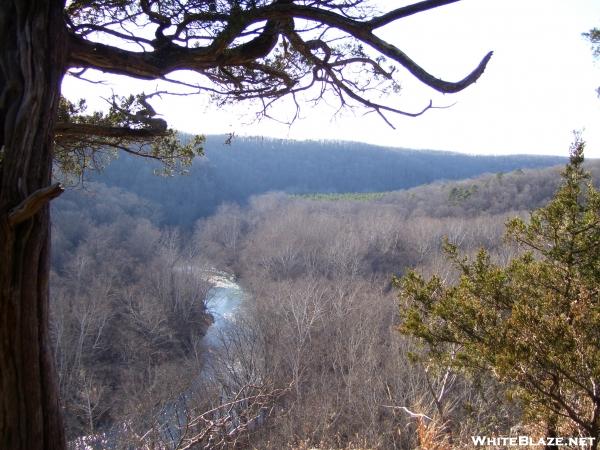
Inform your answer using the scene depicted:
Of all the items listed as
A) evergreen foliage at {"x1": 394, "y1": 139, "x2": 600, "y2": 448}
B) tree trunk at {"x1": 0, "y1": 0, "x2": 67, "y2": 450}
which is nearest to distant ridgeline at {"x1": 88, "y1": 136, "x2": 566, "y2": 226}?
evergreen foliage at {"x1": 394, "y1": 139, "x2": 600, "y2": 448}

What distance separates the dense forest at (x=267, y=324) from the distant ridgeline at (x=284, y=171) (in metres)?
2.32

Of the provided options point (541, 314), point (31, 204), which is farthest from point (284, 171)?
point (31, 204)

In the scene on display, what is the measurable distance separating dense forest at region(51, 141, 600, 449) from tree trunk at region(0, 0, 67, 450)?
115 inches

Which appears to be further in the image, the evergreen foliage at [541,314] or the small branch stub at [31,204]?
the evergreen foliage at [541,314]

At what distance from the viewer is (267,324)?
17641mm

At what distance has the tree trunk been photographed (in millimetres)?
1972

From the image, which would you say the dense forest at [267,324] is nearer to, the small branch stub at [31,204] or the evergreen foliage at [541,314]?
the evergreen foliage at [541,314]

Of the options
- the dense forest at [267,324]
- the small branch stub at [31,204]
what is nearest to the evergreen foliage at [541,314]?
the dense forest at [267,324]

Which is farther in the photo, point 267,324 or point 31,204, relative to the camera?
point 267,324

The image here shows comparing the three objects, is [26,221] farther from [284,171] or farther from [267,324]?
[284,171]

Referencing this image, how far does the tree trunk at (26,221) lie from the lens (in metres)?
1.97

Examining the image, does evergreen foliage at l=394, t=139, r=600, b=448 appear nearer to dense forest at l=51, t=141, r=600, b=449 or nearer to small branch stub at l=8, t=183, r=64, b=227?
dense forest at l=51, t=141, r=600, b=449

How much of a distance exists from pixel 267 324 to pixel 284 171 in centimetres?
4860

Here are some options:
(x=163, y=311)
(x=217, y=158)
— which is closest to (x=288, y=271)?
(x=163, y=311)
